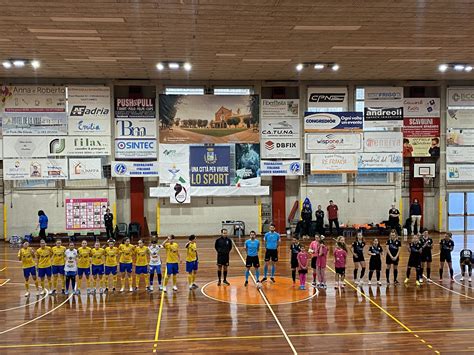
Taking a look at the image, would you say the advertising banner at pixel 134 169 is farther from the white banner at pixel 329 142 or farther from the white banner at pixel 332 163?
the white banner at pixel 332 163

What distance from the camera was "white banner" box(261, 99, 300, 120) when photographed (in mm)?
24922

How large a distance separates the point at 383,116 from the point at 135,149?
41.8 feet

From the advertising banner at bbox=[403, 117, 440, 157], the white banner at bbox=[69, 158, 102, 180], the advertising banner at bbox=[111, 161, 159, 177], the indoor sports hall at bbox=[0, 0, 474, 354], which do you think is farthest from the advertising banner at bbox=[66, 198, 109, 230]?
the advertising banner at bbox=[403, 117, 440, 157]

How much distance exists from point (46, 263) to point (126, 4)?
7.49 meters

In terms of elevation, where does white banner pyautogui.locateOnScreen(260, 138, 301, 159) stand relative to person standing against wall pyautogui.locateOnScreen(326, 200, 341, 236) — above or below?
above

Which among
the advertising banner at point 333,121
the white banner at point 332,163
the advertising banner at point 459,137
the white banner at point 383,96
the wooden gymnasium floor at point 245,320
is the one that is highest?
the white banner at point 383,96

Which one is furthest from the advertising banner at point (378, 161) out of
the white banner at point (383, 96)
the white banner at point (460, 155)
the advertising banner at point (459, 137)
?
the advertising banner at point (459, 137)

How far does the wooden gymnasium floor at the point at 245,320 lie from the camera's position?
32.7 feet

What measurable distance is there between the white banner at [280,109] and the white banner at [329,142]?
53.5 inches

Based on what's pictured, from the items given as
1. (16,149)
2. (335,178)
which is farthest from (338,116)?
(16,149)

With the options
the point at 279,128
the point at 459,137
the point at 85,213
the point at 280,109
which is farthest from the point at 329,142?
the point at 85,213

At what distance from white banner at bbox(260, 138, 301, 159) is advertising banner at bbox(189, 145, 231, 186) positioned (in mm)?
1896

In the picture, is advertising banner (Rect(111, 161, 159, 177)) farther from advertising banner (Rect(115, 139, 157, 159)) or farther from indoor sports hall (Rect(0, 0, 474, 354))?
advertising banner (Rect(115, 139, 157, 159))

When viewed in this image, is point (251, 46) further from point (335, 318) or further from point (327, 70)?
point (335, 318)
